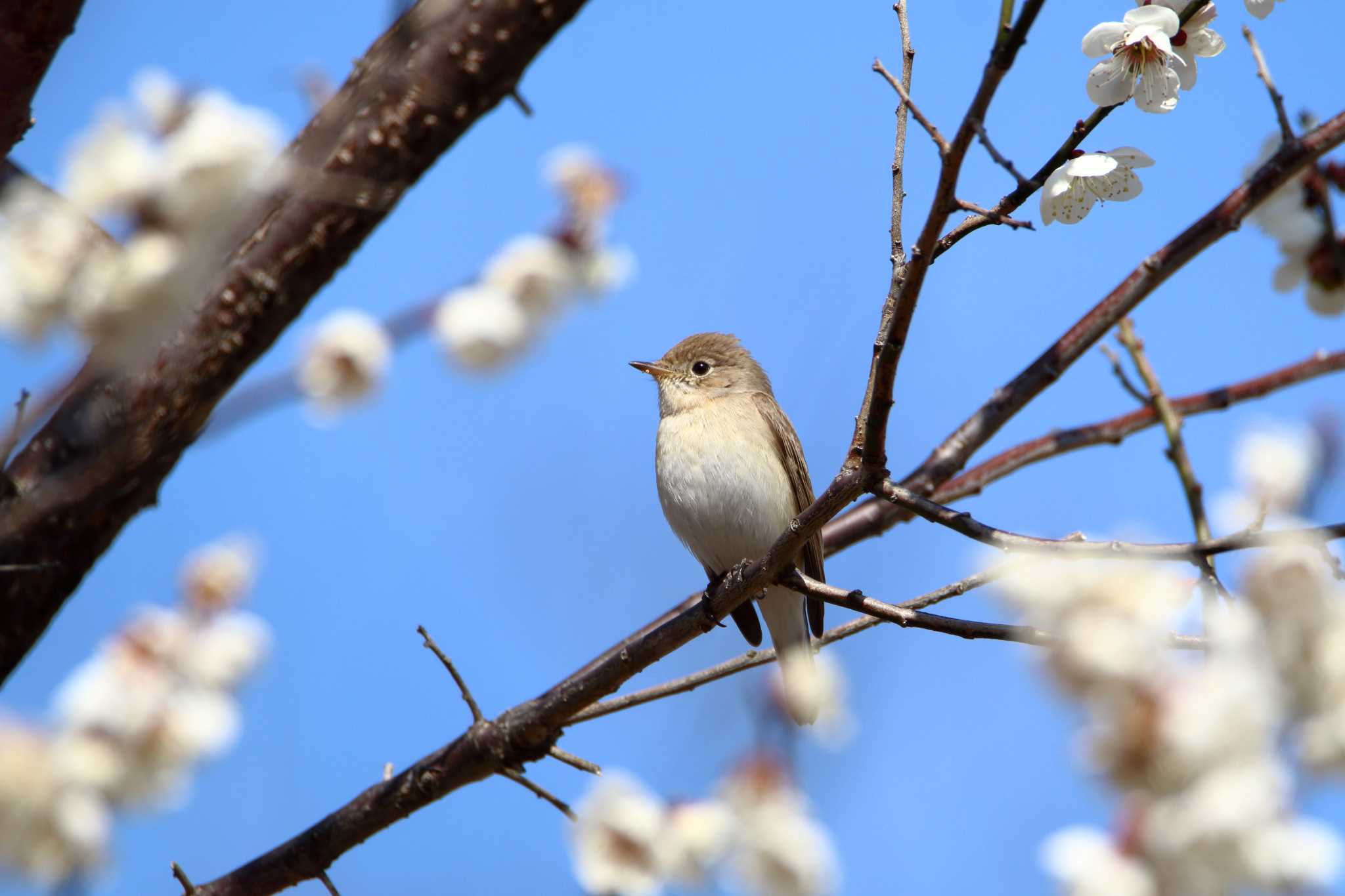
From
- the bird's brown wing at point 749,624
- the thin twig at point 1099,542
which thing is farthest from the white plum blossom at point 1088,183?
the bird's brown wing at point 749,624

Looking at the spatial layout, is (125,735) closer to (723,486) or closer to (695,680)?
(695,680)

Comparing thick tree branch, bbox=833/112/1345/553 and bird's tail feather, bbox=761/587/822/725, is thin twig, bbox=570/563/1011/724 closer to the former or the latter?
bird's tail feather, bbox=761/587/822/725

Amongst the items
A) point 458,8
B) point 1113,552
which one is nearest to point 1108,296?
point 1113,552

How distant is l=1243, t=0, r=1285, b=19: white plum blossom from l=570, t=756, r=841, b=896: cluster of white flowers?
205 centimetres

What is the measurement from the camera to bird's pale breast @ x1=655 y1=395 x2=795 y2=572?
16.6 ft

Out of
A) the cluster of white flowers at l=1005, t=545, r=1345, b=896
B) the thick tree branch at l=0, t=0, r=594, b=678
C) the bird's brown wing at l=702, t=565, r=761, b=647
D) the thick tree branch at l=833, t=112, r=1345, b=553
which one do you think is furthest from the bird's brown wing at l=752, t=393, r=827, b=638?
the cluster of white flowers at l=1005, t=545, r=1345, b=896

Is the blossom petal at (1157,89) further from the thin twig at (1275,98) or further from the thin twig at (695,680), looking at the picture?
the thin twig at (695,680)

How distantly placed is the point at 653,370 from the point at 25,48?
387 centimetres

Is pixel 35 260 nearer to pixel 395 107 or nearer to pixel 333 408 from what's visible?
pixel 395 107

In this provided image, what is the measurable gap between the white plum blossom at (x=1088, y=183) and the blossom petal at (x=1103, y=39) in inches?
9.0

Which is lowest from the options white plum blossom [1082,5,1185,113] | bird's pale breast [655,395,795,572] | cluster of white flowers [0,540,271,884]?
cluster of white flowers [0,540,271,884]

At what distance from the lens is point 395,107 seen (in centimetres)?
212

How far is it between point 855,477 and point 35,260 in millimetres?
Result: 1733

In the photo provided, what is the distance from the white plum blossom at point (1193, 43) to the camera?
2.76m
